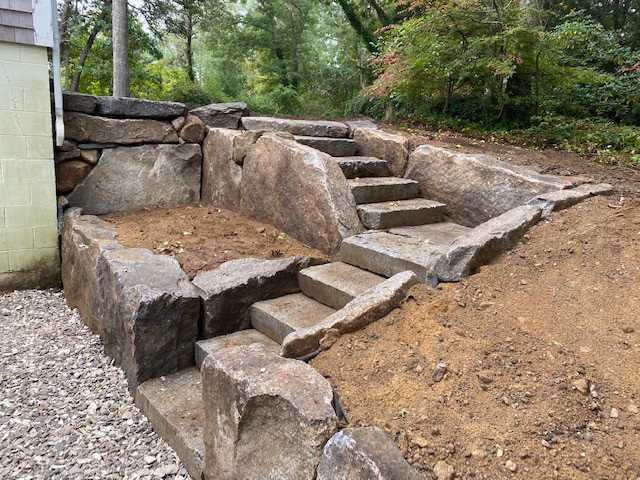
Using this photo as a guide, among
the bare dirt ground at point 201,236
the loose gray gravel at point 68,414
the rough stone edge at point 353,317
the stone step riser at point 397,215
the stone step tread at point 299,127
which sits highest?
the stone step tread at point 299,127

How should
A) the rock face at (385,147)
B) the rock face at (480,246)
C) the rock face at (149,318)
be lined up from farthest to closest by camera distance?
the rock face at (385,147) < the rock face at (149,318) < the rock face at (480,246)

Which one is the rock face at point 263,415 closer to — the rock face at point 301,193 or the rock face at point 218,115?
the rock face at point 301,193

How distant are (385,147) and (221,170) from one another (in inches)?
64.2

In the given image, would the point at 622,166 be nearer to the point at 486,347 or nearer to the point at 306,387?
the point at 486,347

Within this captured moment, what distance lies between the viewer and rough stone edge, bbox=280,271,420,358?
6.36 ft

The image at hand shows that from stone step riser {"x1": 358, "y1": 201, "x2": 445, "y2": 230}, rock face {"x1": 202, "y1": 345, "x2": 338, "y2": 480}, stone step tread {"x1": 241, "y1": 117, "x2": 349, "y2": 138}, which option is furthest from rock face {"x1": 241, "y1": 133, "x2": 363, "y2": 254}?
rock face {"x1": 202, "y1": 345, "x2": 338, "y2": 480}

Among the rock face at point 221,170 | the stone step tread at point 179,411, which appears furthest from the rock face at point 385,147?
the stone step tread at point 179,411

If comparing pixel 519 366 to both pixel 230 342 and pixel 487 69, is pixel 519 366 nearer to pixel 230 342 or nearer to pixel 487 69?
pixel 230 342

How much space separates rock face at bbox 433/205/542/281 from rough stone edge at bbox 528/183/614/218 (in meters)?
0.18

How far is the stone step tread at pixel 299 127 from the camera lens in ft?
14.8

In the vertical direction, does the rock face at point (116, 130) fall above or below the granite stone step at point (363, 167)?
above

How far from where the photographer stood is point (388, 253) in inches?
109

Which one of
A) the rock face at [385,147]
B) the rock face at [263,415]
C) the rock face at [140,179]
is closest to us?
the rock face at [263,415]

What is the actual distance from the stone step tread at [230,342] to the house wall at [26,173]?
2.40m
